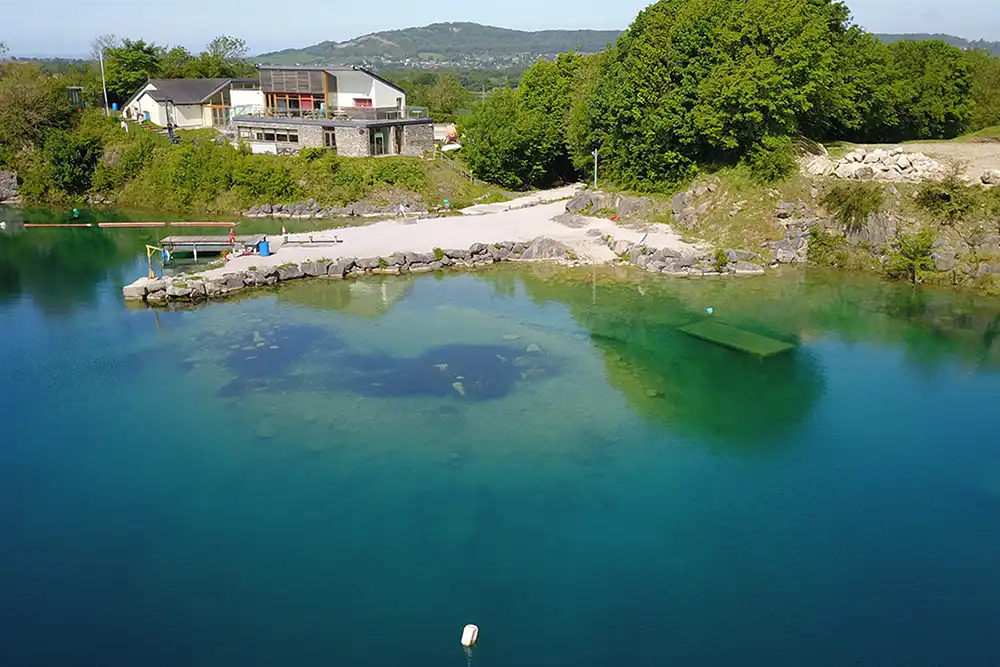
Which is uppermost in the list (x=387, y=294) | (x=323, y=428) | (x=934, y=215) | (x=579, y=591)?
(x=934, y=215)

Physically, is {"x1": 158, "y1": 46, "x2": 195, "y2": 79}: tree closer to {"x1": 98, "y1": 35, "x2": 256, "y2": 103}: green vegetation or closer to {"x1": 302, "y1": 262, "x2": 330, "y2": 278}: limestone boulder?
{"x1": 98, "y1": 35, "x2": 256, "y2": 103}: green vegetation

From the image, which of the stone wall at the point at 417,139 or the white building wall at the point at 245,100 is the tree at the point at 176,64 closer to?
the white building wall at the point at 245,100

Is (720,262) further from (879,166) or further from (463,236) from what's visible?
(463,236)

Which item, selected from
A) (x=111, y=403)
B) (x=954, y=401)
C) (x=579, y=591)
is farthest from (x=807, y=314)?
(x=111, y=403)

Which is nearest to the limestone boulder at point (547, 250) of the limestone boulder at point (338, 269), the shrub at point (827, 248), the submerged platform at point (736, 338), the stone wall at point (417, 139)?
the limestone boulder at point (338, 269)

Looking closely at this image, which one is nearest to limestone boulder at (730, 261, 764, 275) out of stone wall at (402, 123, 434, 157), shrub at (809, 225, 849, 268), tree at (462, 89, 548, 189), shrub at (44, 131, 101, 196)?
shrub at (809, 225, 849, 268)

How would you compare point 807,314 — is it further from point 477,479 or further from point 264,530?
point 264,530
